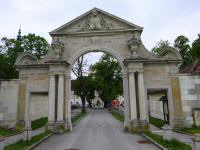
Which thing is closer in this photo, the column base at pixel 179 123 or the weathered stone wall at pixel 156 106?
the column base at pixel 179 123

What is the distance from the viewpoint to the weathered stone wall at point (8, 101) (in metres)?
17.5

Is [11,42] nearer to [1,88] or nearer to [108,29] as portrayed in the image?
[1,88]

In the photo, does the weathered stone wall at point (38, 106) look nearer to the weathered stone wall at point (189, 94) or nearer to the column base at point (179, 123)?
the column base at point (179, 123)

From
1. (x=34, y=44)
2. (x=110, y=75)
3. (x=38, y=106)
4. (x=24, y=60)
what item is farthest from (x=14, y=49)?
(x=110, y=75)

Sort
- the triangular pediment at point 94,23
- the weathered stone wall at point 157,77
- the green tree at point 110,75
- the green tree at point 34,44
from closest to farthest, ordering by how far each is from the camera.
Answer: the weathered stone wall at point 157,77, the triangular pediment at point 94,23, the green tree at point 34,44, the green tree at point 110,75

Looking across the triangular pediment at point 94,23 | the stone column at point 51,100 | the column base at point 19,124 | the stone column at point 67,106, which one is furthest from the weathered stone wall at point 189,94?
the column base at point 19,124

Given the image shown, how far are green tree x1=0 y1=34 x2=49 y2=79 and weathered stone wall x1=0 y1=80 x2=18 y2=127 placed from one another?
12311 mm

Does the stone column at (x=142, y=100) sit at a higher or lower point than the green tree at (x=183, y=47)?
lower

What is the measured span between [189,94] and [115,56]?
246 inches

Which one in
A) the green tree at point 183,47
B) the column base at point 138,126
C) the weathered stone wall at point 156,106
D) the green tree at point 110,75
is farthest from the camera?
the green tree at point 110,75

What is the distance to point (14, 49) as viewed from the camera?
3200 cm

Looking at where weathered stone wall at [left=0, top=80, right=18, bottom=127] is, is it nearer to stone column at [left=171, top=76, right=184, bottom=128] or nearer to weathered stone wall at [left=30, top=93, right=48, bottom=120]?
weathered stone wall at [left=30, top=93, right=48, bottom=120]

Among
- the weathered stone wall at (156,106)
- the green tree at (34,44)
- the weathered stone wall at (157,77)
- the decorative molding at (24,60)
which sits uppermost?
the green tree at (34,44)

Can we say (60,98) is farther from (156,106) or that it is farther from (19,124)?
(156,106)
